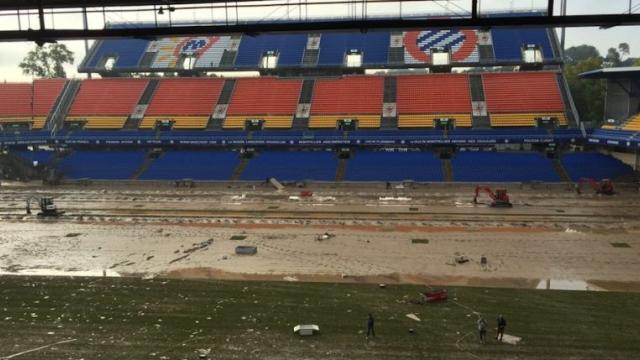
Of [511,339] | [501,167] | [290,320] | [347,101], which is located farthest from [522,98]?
[290,320]

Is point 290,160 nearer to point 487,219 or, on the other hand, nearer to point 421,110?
point 421,110

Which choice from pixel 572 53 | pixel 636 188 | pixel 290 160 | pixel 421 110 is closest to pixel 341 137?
pixel 290 160

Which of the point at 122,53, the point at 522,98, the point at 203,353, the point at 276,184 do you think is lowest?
the point at 203,353

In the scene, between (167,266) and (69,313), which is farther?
(167,266)

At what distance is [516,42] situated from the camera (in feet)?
220

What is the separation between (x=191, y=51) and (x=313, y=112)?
2324 centimetres

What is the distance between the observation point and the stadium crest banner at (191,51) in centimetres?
7100

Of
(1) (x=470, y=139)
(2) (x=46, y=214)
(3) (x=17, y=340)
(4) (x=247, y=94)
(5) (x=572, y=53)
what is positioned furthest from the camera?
(5) (x=572, y=53)

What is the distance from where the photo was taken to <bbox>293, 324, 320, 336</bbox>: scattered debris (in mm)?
17375

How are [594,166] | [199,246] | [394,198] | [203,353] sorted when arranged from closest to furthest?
[203,353]
[199,246]
[394,198]
[594,166]

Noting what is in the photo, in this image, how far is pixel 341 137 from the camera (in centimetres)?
5653

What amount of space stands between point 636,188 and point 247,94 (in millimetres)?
45838

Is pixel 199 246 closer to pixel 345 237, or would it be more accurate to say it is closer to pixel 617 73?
pixel 345 237

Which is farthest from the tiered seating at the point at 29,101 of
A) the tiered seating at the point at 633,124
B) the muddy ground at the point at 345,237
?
the tiered seating at the point at 633,124
